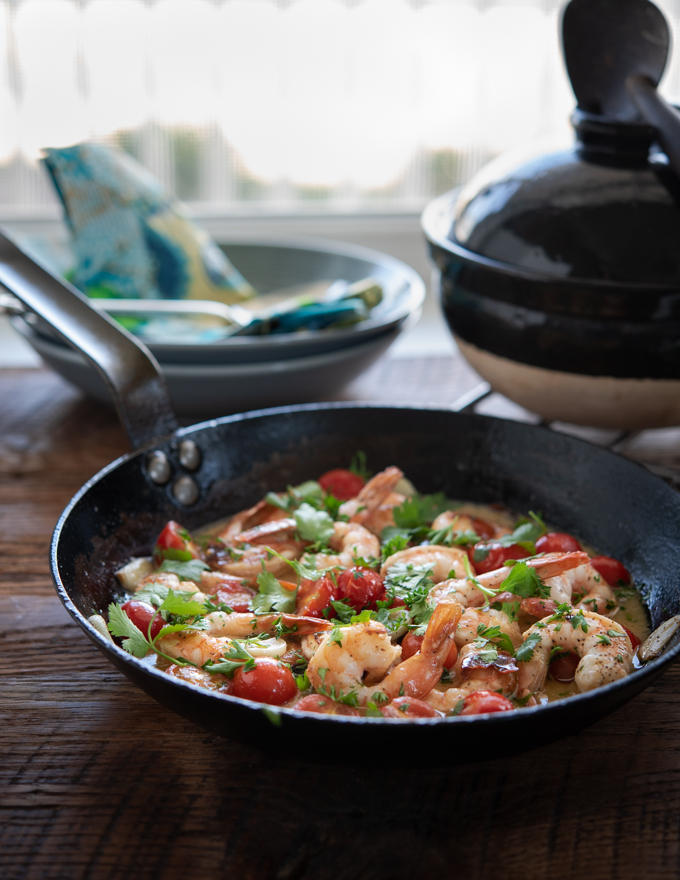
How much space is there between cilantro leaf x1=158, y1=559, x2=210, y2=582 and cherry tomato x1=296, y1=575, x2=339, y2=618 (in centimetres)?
17

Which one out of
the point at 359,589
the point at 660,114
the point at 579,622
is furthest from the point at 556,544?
the point at 660,114

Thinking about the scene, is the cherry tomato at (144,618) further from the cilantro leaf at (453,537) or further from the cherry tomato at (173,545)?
the cilantro leaf at (453,537)

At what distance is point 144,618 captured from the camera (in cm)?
112

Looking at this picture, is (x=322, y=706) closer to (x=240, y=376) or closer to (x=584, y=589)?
(x=584, y=589)

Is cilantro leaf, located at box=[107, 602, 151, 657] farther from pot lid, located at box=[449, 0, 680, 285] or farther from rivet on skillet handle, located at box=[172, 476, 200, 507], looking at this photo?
pot lid, located at box=[449, 0, 680, 285]

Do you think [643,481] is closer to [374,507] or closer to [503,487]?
[503,487]

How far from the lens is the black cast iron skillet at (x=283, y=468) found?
1226mm

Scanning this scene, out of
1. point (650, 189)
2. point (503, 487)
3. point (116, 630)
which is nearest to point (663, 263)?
point (650, 189)

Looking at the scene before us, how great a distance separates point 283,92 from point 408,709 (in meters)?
2.77

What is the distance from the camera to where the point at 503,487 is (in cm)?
150

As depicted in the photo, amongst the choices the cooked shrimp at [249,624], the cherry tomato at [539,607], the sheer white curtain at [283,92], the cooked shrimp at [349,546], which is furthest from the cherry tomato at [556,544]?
the sheer white curtain at [283,92]

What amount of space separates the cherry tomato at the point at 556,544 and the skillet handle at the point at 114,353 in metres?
0.62

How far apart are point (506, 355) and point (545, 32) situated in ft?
7.40

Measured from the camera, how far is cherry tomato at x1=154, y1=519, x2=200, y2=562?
1.30 meters
